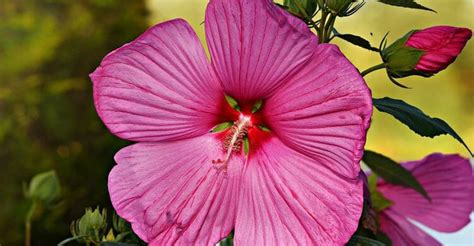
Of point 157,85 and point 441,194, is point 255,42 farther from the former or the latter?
point 441,194

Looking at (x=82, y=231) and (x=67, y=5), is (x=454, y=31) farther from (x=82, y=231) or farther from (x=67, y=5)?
(x=67, y=5)

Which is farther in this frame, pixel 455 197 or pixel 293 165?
pixel 455 197

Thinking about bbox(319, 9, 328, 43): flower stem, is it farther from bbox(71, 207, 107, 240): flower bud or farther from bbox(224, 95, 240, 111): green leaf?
bbox(71, 207, 107, 240): flower bud

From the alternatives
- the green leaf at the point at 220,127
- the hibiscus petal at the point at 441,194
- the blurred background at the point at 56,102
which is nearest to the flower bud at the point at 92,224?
the green leaf at the point at 220,127

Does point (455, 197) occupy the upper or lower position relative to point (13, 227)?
upper

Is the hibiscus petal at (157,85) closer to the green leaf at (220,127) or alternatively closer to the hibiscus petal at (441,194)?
the green leaf at (220,127)

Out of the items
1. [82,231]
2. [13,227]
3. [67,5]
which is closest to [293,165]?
[82,231]

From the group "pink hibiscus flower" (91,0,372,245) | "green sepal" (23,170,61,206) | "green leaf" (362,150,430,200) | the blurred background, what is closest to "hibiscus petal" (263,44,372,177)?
"pink hibiscus flower" (91,0,372,245)
